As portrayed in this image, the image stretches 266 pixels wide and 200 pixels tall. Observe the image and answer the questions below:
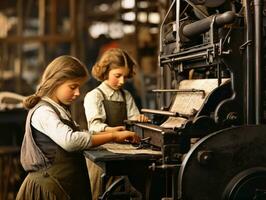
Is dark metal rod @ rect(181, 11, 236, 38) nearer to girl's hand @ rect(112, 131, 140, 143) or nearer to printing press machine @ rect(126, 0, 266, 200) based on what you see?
printing press machine @ rect(126, 0, 266, 200)

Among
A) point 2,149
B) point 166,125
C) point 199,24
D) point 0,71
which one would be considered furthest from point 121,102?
point 0,71

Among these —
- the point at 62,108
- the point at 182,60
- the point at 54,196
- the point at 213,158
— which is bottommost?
the point at 54,196

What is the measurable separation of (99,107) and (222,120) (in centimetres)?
114

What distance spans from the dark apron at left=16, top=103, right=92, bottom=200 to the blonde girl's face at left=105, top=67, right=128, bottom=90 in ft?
2.45

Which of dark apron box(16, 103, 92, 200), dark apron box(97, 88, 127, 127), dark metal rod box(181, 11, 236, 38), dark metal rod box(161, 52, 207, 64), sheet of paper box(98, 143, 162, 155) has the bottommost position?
dark apron box(16, 103, 92, 200)

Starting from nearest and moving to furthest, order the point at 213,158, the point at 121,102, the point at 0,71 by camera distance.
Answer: the point at 213,158 → the point at 121,102 → the point at 0,71

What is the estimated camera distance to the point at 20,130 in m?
5.91

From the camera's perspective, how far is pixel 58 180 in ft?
9.69

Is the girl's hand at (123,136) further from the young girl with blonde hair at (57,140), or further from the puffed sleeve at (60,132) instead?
the puffed sleeve at (60,132)

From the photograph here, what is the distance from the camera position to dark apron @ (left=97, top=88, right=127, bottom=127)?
370 centimetres

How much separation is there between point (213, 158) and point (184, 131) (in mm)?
196

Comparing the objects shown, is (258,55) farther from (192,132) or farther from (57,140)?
(57,140)

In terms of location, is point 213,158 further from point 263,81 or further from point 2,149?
point 2,149

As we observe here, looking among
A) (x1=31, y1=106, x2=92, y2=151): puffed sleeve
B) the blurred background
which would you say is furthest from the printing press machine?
the blurred background
